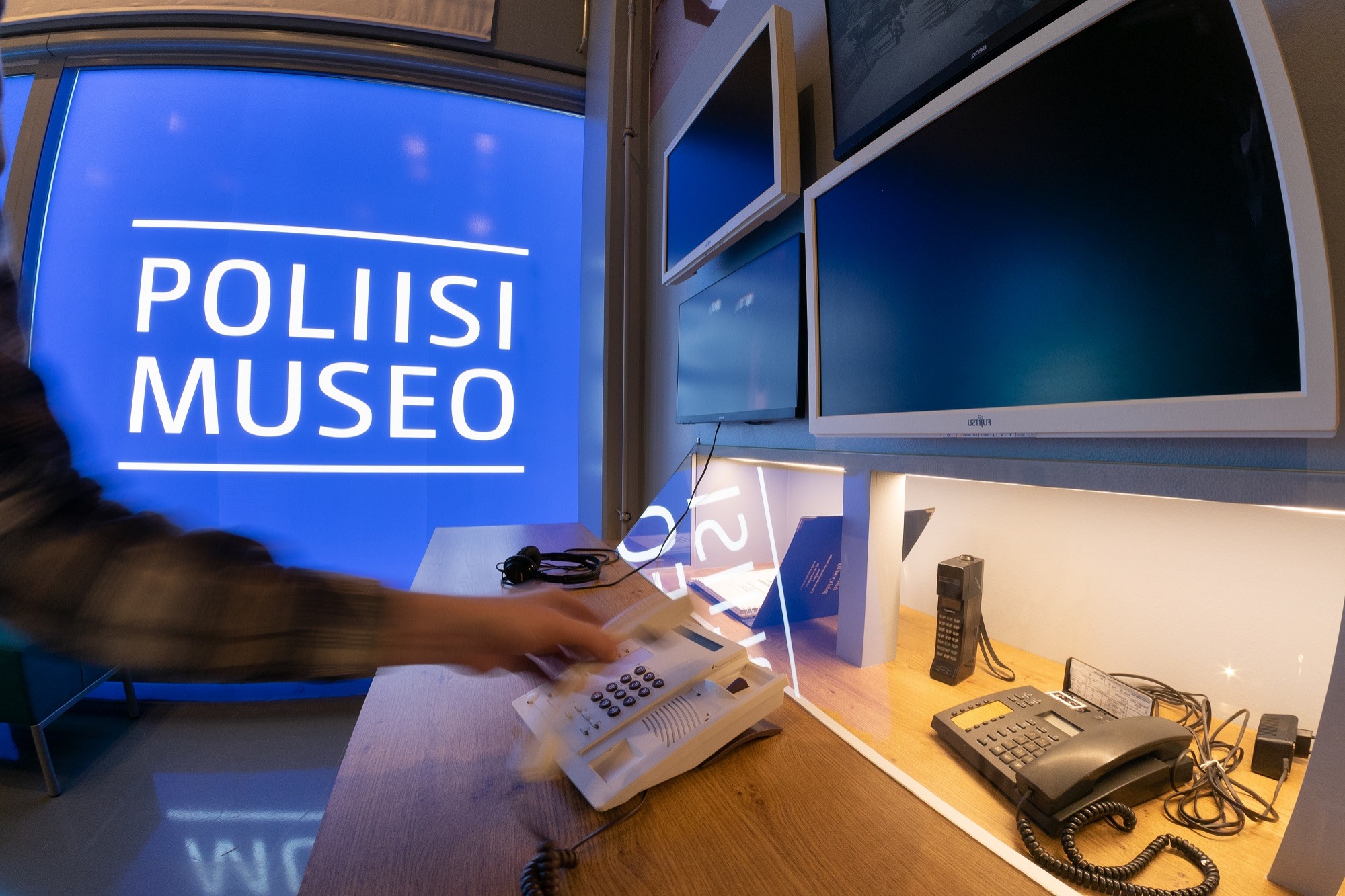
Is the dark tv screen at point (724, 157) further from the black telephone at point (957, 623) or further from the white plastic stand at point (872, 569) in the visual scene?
the black telephone at point (957, 623)

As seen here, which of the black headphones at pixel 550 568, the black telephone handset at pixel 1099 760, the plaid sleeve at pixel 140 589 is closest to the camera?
the plaid sleeve at pixel 140 589

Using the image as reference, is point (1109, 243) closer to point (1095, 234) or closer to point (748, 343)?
point (1095, 234)

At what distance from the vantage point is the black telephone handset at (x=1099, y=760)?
476 millimetres

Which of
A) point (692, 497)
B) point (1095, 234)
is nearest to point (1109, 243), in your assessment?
point (1095, 234)

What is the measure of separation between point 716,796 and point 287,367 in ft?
9.52

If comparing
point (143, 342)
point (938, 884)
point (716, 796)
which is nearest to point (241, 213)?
point (143, 342)

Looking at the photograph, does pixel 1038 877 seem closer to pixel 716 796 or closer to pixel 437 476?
pixel 716 796

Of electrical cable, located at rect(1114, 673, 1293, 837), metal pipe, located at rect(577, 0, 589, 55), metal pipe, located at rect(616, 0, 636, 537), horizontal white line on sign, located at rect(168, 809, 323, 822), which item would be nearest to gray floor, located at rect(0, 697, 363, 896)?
horizontal white line on sign, located at rect(168, 809, 323, 822)

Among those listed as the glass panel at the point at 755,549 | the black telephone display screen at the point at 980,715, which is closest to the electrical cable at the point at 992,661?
the black telephone display screen at the point at 980,715

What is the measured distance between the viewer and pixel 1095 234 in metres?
0.54

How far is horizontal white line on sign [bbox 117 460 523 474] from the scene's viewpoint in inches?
96.9

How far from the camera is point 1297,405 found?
0.40 metres

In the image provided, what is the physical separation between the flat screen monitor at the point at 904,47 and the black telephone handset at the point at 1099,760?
0.83 meters

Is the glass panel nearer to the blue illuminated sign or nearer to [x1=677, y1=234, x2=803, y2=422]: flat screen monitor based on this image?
[x1=677, y1=234, x2=803, y2=422]: flat screen monitor
